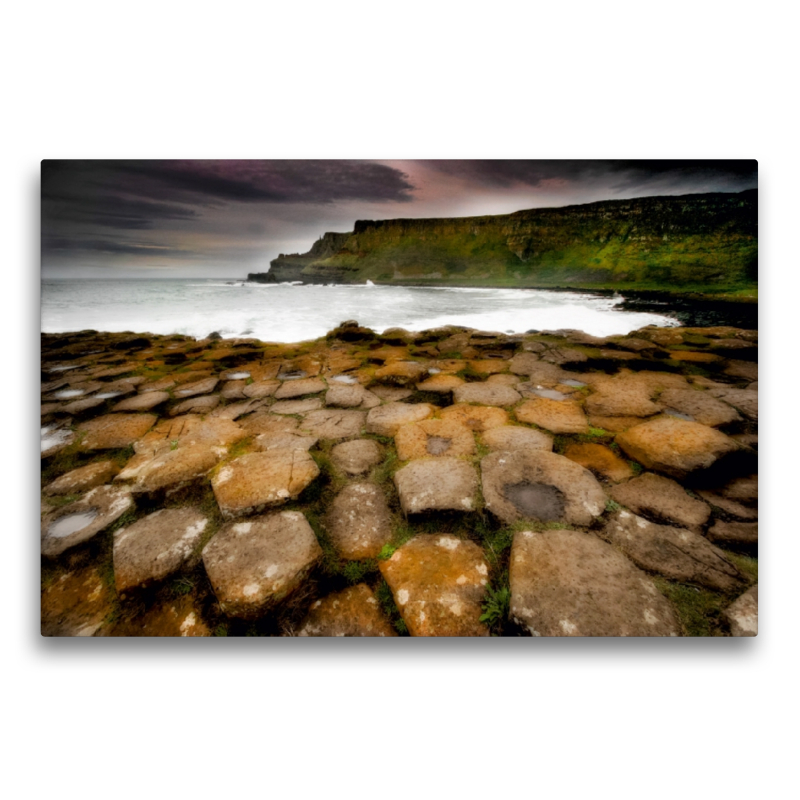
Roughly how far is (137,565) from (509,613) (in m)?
1.11

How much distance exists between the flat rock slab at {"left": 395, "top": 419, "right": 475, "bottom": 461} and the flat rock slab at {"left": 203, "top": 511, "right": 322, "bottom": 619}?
22.2 inches

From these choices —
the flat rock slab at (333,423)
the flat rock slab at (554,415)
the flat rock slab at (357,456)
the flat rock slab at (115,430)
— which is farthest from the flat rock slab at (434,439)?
the flat rock slab at (115,430)

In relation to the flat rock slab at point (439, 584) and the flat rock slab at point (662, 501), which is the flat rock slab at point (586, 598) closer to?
the flat rock slab at point (439, 584)

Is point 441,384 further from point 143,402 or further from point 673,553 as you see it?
point 143,402

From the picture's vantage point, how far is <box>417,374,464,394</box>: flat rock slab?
7.65 ft

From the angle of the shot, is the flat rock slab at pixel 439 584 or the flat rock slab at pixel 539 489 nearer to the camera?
the flat rock slab at pixel 439 584

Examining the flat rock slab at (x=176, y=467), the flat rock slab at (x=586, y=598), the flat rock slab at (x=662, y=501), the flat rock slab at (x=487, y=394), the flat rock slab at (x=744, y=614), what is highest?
the flat rock slab at (x=487, y=394)

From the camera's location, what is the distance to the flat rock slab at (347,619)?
3.65ft

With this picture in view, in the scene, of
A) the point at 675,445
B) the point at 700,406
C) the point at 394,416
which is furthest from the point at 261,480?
the point at 700,406

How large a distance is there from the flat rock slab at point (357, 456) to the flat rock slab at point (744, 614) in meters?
1.24

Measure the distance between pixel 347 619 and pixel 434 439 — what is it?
0.83 m

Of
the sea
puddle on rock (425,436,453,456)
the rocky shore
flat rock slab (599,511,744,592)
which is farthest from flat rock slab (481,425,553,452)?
the sea

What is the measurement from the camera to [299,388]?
8.04 feet
